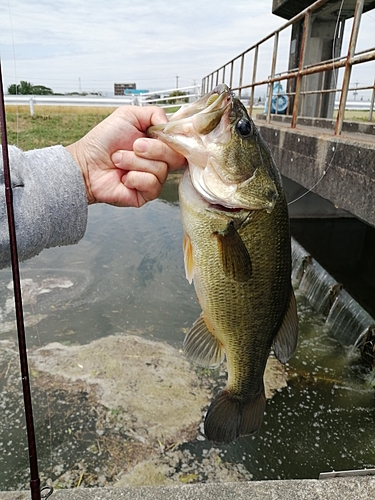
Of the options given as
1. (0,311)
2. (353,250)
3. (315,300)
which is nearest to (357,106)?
(353,250)

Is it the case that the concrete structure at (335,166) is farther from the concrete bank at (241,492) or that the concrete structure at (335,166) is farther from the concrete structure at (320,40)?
the concrete structure at (320,40)

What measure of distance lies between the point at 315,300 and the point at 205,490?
182 inches

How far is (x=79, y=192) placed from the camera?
1.83 m

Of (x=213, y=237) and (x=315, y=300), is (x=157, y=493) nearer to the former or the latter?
(x=213, y=237)

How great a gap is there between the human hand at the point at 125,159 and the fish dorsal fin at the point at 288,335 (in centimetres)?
72

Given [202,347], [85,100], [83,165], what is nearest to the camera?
[202,347]

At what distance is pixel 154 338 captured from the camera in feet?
17.6

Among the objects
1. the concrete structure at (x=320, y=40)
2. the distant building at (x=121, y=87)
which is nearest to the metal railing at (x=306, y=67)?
the concrete structure at (x=320, y=40)

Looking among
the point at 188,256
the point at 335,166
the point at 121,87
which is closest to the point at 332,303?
the point at 335,166

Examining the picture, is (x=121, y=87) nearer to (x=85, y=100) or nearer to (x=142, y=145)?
(x=85, y=100)

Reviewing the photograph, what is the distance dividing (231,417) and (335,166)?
3.33 meters

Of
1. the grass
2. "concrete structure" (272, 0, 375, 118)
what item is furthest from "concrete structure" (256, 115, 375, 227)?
the grass

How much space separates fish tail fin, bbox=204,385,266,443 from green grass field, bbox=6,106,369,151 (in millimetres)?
13547

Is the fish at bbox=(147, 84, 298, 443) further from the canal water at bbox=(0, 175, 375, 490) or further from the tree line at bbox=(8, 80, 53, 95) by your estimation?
the tree line at bbox=(8, 80, 53, 95)
